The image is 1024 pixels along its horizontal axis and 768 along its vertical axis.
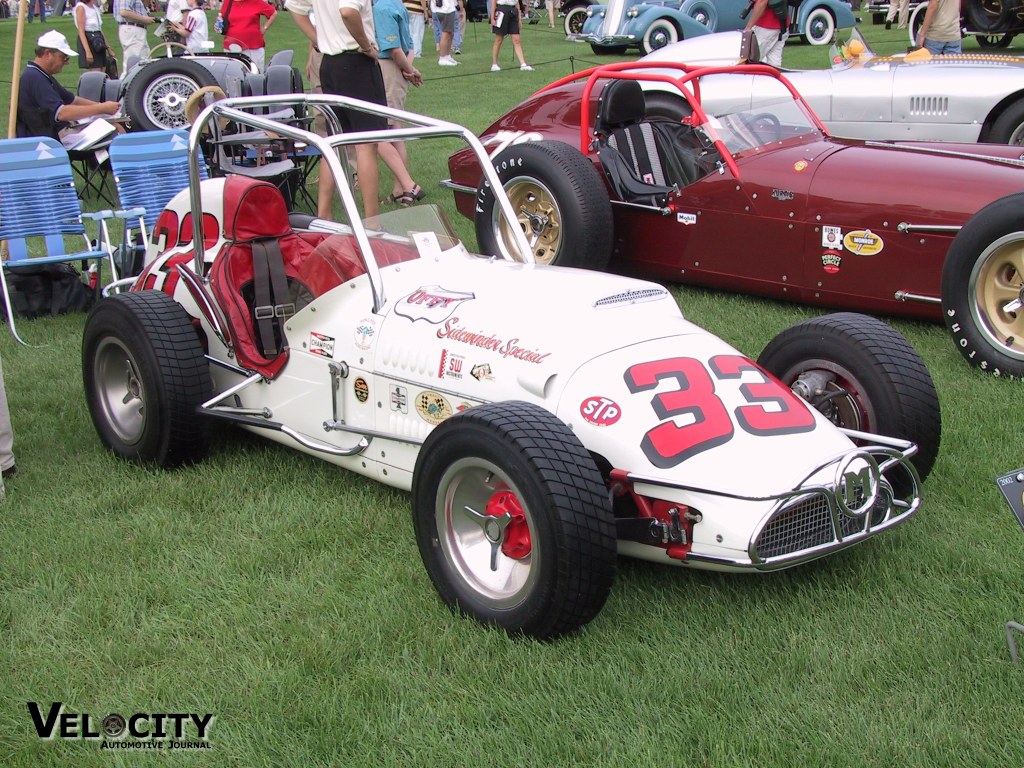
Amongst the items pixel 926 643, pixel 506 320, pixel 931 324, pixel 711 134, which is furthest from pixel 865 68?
pixel 926 643

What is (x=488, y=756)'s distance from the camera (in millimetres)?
2754

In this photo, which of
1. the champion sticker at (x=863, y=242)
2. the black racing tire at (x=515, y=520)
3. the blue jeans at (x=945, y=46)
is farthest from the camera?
the blue jeans at (x=945, y=46)

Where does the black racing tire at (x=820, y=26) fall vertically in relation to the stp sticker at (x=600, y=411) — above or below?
above

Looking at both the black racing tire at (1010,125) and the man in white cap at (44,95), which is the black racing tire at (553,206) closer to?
the black racing tire at (1010,125)

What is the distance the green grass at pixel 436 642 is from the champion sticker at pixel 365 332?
62cm

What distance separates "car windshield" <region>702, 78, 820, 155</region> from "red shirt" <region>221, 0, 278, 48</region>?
7.96 meters

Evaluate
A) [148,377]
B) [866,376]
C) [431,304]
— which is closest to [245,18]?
[148,377]

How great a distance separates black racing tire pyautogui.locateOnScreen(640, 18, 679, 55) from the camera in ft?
65.8

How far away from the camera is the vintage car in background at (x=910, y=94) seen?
8.00m

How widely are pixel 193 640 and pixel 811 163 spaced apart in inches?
177

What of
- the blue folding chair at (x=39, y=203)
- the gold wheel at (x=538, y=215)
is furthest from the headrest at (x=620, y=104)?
the blue folding chair at (x=39, y=203)

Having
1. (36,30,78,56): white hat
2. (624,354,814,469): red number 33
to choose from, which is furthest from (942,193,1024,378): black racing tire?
(36,30,78,56): white hat

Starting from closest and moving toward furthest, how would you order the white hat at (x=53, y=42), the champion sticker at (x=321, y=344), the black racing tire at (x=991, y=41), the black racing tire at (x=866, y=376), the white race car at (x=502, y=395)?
the white race car at (x=502, y=395) < the black racing tire at (x=866, y=376) < the champion sticker at (x=321, y=344) < the white hat at (x=53, y=42) < the black racing tire at (x=991, y=41)

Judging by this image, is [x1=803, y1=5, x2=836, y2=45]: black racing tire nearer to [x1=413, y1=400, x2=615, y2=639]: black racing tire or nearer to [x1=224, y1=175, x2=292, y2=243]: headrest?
[x1=224, y1=175, x2=292, y2=243]: headrest
